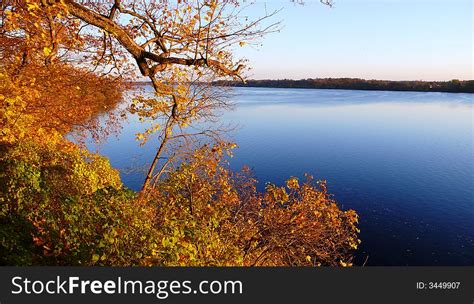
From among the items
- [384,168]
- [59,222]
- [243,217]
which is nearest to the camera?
[59,222]

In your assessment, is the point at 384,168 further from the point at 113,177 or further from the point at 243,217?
the point at 113,177

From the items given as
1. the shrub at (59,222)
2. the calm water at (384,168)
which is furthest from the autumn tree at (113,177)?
the calm water at (384,168)

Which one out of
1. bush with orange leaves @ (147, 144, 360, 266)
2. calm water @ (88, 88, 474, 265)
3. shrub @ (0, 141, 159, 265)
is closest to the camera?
shrub @ (0, 141, 159, 265)

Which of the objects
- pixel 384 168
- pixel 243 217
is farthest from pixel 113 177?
pixel 384 168

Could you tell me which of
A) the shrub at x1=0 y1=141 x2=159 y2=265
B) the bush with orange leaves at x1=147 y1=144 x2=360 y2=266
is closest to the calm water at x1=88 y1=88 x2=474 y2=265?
the bush with orange leaves at x1=147 y1=144 x2=360 y2=266

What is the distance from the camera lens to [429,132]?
197ft

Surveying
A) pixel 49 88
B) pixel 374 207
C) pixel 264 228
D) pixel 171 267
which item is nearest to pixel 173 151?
pixel 264 228

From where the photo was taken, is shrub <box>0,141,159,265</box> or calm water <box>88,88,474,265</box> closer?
shrub <box>0,141,159,265</box>

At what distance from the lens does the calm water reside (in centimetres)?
2725

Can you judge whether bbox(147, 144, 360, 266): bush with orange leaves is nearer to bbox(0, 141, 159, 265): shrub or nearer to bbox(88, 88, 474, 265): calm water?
bbox(0, 141, 159, 265): shrub

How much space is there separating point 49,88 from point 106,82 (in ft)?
10.5

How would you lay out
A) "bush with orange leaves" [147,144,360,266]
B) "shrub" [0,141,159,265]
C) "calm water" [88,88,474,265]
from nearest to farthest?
"shrub" [0,141,159,265] → "bush with orange leaves" [147,144,360,266] → "calm water" [88,88,474,265]

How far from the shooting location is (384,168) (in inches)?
1612

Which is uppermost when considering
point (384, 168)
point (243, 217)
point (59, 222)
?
point (59, 222)
